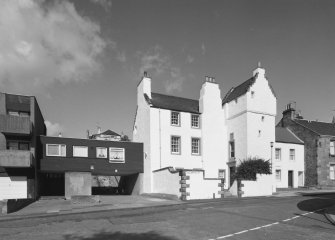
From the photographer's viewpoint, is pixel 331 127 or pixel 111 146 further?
pixel 331 127

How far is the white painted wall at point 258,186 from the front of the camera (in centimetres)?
2864

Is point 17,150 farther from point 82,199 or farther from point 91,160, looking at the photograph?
point 82,199

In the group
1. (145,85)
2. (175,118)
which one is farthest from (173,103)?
(145,85)

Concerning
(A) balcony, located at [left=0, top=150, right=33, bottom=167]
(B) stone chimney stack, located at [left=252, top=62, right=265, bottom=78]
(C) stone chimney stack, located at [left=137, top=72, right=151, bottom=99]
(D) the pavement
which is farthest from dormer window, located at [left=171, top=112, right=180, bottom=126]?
(A) balcony, located at [left=0, top=150, right=33, bottom=167]

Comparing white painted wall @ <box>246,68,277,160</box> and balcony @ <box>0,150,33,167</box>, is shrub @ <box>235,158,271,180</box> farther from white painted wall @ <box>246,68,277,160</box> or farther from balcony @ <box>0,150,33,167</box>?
balcony @ <box>0,150,33,167</box>

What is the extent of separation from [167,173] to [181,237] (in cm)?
1799

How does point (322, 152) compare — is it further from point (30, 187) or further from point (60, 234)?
point (60, 234)

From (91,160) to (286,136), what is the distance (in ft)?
87.9

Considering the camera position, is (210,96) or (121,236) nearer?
(121,236)

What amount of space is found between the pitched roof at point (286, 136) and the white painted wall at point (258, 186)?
11.4 meters

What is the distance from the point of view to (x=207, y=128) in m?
36.7

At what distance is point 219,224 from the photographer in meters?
12.8

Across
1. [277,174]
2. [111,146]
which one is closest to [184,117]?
[111,146]

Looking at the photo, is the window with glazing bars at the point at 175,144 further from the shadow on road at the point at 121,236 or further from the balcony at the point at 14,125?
the shadow on road at the point at 121,236
